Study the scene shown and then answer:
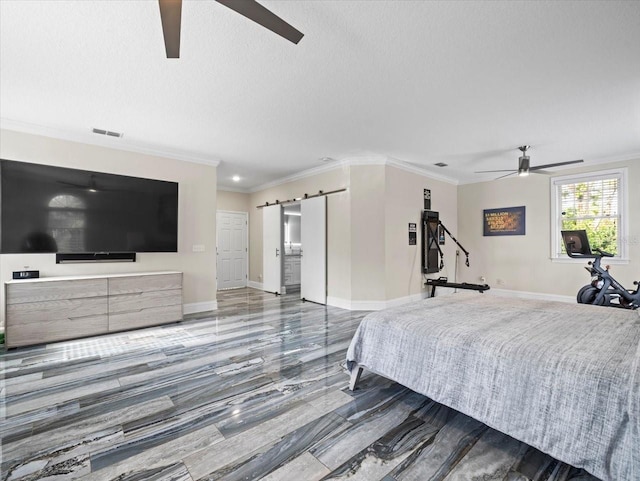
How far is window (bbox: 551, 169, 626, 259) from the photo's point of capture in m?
5.07

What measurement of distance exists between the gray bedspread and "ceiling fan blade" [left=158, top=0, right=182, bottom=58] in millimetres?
2142

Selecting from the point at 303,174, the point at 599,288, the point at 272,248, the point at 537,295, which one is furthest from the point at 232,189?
the point at 599,288

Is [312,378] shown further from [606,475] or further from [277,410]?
[606,475]

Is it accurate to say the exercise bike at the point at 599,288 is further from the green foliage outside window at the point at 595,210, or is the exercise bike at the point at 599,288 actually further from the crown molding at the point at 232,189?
the crown molding at the point at 232,189

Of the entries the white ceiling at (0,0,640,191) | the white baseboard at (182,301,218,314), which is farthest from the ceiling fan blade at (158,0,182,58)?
the white baseboard at (182,301,218,314)

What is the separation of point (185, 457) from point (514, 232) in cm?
672

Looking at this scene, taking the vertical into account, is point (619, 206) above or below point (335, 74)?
below

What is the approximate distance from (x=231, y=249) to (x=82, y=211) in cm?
383

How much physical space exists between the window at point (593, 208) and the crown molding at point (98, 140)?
21.1 ft

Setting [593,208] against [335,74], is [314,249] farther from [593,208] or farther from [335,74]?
[593,208]

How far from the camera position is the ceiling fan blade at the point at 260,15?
1.36 metres

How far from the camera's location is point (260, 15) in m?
1.42

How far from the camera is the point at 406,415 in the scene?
2027 mm

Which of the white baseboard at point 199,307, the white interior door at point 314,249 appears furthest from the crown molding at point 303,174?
the white baseboard at point 199,307
